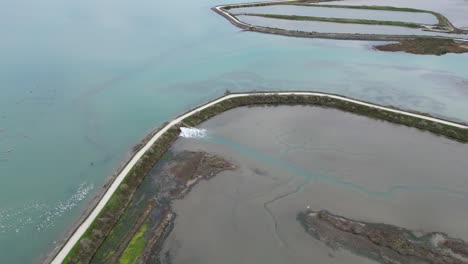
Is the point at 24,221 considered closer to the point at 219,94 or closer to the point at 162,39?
the point at 219,94

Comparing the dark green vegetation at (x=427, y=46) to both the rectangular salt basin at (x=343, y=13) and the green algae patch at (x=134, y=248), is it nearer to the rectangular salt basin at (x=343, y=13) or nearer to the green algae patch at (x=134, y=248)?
the rectangular salt basin at (x=343, y=13)

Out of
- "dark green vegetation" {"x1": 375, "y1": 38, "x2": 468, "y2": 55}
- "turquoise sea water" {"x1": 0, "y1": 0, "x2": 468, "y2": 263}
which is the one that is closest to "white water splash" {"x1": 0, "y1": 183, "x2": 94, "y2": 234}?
"turquoise sea water" {"x1": 0, "y1": 0, "x2": 468, "y2": 263}

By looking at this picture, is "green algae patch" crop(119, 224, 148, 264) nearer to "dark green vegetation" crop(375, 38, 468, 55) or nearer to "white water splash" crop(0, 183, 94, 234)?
"white water splash" crop(0, 183, 94, 234)

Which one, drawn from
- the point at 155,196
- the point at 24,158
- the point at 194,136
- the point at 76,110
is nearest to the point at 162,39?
the point at 76,110

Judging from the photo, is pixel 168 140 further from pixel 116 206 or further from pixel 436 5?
pixel 436 5

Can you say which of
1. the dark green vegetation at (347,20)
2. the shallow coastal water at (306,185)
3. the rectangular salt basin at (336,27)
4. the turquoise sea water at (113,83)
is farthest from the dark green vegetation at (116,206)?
the dark green vegetation at (347,20)

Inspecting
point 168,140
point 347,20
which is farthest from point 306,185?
point 347,20

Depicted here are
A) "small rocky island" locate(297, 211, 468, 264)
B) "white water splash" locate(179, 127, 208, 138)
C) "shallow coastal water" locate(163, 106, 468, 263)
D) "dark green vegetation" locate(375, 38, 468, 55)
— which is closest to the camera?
"small rocky island" locate(297, 211, 468, 264)
